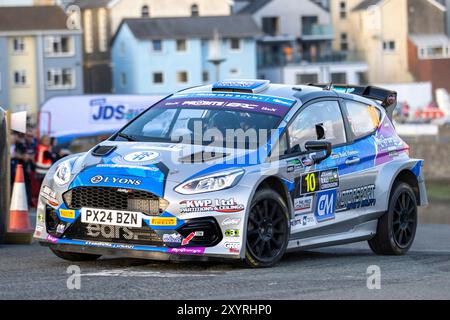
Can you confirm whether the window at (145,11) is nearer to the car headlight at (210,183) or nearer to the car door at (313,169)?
Result: the car door at (313,169)

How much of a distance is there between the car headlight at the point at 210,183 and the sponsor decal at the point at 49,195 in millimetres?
1139

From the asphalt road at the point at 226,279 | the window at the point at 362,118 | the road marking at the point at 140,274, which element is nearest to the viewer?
the asphalt road at the point at 226,279

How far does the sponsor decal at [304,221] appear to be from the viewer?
10477 millimetres

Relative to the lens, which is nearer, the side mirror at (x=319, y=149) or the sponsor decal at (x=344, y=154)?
the side mirror at (x=319, y=149)

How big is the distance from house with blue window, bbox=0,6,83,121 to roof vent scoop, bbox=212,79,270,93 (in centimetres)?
7669

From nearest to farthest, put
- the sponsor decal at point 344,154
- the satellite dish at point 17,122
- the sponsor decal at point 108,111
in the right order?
the sponsor decal at point 344,154 < the satellite dish at point 17,122 < the sponsor decal at point 108,111

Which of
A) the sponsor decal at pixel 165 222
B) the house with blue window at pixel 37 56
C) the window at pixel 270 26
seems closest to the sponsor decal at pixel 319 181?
the sponsor decal at pixel 165 222

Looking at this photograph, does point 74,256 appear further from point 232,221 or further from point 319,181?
point 319,181

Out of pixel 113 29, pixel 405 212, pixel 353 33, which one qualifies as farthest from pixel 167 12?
pixel 405 212

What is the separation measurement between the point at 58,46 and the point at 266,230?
8099 cm

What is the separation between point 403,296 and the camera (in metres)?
8.40

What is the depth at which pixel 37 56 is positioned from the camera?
89.2 meters

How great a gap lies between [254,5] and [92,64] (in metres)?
18.0
